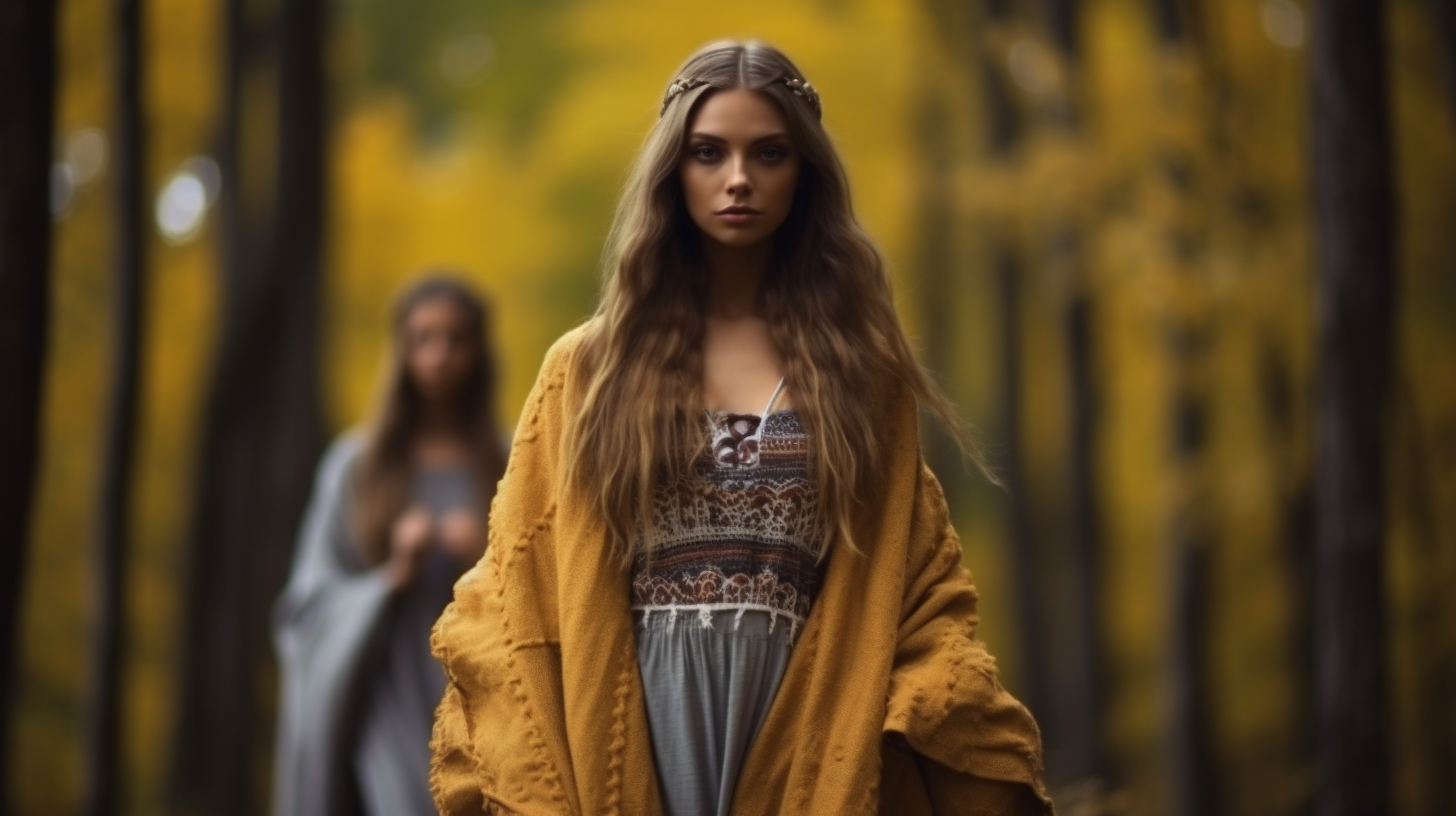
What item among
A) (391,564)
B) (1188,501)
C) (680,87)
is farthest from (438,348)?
(1188,501)

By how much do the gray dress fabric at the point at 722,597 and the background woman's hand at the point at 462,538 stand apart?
3.21 metres

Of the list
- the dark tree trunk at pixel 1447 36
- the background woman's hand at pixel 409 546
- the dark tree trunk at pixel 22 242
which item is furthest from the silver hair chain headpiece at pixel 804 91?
the dark tree trunk at pixel 1447 36

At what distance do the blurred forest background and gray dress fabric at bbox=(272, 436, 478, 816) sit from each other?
103 centimetres

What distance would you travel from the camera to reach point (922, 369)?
12.6 feet

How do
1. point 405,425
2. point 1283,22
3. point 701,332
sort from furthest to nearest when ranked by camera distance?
point 1283,22
point 405,425
point 701,332

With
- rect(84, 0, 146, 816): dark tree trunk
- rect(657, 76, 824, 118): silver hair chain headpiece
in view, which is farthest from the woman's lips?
rect(84, 0, 146, 816): dark tree trunk

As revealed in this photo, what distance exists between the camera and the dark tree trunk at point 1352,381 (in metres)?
7.90

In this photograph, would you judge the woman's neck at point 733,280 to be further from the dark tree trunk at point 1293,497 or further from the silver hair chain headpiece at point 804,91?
the dark tree trunk at point 1293,497

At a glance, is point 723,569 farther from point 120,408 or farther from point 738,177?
point 120,408

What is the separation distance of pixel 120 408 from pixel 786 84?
9.24 m

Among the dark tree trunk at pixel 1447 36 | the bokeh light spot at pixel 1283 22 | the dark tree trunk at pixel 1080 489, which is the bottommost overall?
the dark tree trunk at pixel 1080 489

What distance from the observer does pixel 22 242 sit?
598 cm

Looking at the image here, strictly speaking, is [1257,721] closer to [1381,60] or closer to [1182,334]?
[1182,334]

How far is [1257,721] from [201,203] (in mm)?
11468
